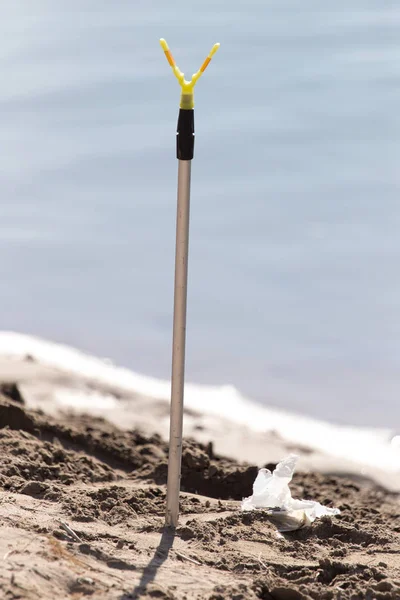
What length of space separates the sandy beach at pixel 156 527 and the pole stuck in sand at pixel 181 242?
499mm

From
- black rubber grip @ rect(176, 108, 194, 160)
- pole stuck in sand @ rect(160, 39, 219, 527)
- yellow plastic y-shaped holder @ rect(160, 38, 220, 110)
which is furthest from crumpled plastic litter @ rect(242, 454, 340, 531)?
yellow plastic y-shaped holder @ rect(160, 38, 220, 110)

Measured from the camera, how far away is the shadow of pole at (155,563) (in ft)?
12.5

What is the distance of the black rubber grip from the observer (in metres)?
4.68

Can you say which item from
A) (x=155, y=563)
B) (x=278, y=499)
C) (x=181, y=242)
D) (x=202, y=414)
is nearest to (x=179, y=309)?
(x=181, y=242)

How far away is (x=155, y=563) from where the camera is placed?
4242 millimetres

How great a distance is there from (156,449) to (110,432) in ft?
1.68

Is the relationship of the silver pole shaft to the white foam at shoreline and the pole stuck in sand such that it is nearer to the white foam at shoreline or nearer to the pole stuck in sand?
the pole stuck in sand

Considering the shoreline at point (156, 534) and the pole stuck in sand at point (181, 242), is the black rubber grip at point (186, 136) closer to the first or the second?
the pole stuck in sand at point (181, 242)

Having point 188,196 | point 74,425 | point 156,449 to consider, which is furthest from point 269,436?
point 188,196

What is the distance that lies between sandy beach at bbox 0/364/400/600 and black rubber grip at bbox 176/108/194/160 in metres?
1.98

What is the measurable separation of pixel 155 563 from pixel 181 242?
63.7 inches

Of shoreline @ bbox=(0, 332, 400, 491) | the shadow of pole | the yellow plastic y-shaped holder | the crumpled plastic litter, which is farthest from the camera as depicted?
shoreline @ bbox=(0, 332, 400, 491)

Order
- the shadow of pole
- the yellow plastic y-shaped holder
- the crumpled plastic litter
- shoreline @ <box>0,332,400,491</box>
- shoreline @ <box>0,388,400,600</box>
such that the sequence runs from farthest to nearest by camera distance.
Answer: shoreline @ <box>0,332,400,491</box>
the crumpled plastic litter
the yellow plastic y-shaped holder
shoreline @ <box>0,388,400,600</box>
the shadow of pole

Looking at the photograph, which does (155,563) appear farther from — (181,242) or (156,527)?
(181,242)
